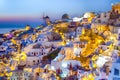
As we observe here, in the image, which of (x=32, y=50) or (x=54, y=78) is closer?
(x=54, y=78)

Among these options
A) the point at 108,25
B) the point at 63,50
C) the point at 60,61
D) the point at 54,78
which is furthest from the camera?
the point at 108,25

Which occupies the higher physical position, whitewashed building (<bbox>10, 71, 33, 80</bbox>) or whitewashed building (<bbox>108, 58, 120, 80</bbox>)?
whitewashed building (<bbox>108, 58, 120, 80</bbox>)

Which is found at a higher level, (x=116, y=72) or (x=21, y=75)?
(x=116, y=72)

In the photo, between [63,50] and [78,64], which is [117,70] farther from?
[63,50]

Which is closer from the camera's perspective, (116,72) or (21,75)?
(116,72)

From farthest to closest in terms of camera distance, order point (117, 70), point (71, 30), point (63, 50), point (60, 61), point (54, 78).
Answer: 1. point (71, 30)
2. point (63, 50)
3. point (60, 61)
4. point (54, 78)
5. point (117, 70)

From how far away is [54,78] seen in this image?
63.1ft

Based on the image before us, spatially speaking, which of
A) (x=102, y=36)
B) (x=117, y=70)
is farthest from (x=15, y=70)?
(x=117, y=70)

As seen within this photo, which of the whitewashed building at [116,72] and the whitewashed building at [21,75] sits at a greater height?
the whitewashed building at [116,72]

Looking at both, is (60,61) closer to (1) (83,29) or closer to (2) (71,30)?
(1) (83,29)

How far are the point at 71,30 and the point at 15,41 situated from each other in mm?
6193

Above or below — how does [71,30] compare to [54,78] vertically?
above

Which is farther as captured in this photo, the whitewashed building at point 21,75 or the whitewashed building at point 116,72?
the whitewashed building at point 21,75

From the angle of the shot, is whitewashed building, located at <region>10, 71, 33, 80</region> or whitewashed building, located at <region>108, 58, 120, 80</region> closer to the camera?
whitewashed building, located at <region>108, 58, 120, 80</region>
